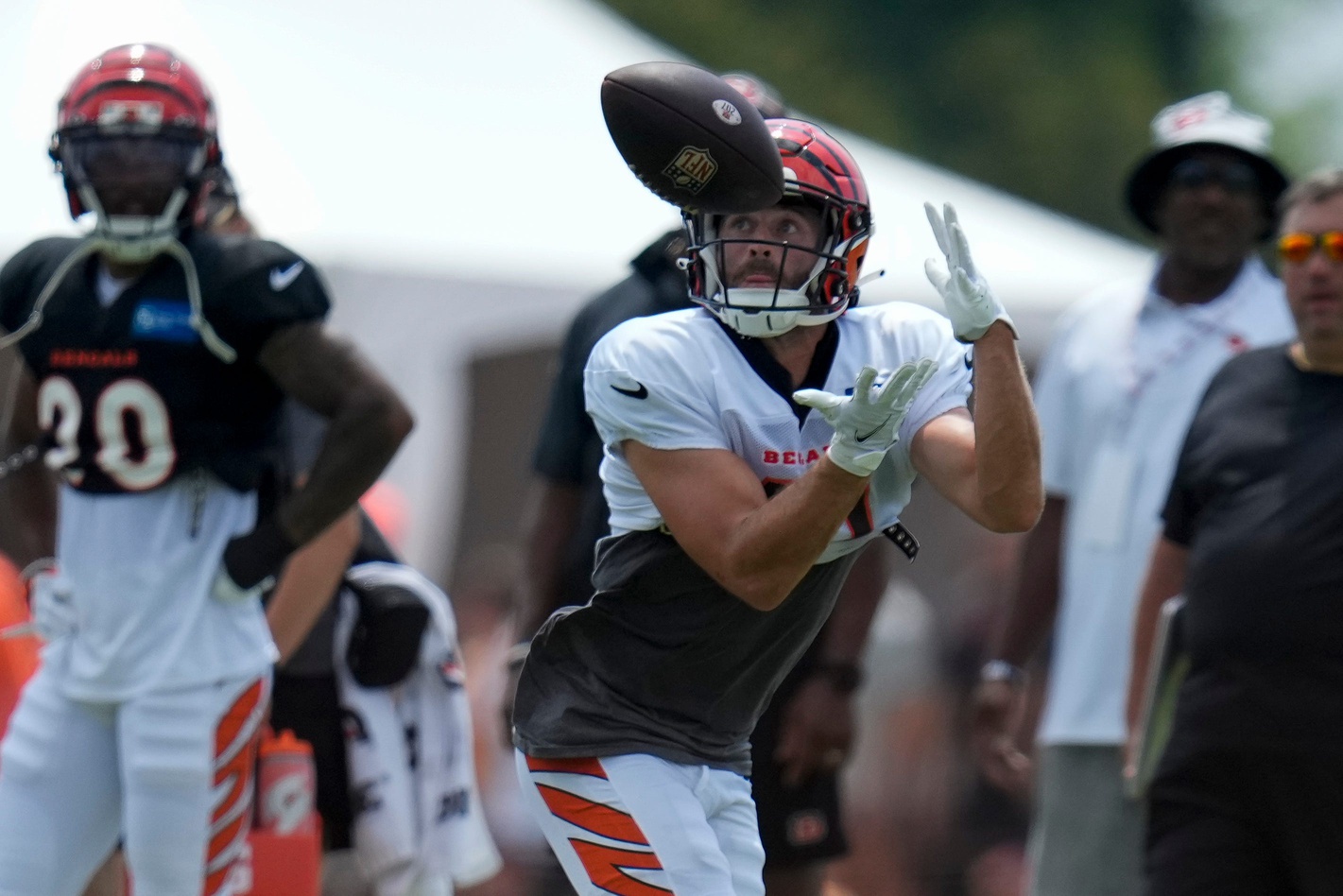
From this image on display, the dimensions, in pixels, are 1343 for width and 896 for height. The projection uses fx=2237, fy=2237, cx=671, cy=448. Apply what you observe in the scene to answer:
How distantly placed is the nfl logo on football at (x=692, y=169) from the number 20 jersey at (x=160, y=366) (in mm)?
1216

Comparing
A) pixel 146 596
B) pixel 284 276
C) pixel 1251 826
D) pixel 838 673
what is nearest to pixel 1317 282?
pixel 1251 826

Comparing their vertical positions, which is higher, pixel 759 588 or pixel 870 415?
pixel 870 415

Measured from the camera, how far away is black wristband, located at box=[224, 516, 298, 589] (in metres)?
4.38

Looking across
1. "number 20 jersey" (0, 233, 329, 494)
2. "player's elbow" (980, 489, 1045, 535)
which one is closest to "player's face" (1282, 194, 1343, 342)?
"player's elbow" (980, 489, 1045, 535)

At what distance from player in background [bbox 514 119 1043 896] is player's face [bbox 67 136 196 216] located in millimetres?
1274

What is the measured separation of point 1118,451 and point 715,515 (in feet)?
7.29

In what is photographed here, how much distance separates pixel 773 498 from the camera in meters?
3.29

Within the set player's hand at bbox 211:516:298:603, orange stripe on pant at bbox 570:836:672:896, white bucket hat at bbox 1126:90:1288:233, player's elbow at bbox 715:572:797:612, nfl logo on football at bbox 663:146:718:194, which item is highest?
white bucket hat at bbox 1126:90:1288:233

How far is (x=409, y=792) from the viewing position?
514cm

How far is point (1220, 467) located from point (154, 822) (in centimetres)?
224

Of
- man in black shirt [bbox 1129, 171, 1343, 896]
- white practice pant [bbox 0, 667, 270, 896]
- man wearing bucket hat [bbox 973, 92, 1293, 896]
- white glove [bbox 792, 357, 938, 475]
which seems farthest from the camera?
man wearing bucket hat [bbox 973, 92, 1293, 896]

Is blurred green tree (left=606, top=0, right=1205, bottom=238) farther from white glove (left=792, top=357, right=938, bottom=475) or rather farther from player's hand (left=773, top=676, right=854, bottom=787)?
white glove (left=792, top=357, right=938, bottom=475)

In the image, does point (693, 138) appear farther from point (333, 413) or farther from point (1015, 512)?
point (333, 413)

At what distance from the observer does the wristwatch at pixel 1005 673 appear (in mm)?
5520
